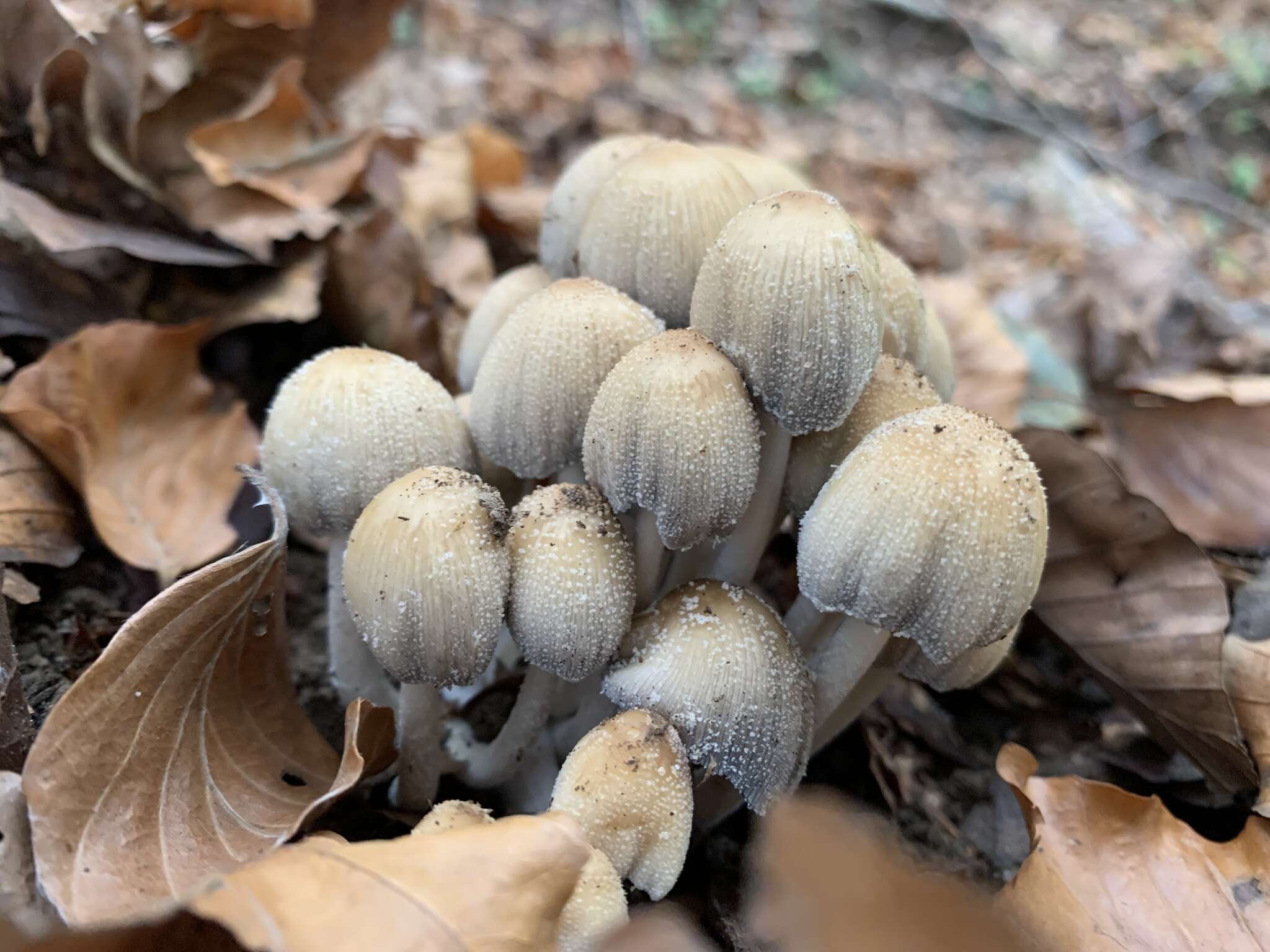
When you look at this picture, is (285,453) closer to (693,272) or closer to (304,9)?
(693,272)

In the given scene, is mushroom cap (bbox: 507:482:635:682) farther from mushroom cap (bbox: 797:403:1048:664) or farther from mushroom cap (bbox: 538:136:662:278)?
mushroom cap (bbox: 538:136:662:278)

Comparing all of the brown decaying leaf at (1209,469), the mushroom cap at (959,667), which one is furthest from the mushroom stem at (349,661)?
the brown decaying leaf at (1209,469)

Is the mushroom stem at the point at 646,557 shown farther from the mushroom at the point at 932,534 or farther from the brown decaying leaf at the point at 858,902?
the brown decaying leaf at the point at 858,902

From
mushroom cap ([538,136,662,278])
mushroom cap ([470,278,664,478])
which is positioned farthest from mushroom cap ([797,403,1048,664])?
mushroom cap ([538,136,662,278])

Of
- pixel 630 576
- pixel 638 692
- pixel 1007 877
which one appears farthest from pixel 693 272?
pixel 1007 877

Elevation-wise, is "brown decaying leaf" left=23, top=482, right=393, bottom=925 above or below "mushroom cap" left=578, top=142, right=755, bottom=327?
below

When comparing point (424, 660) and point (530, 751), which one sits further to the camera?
point (530, 751)

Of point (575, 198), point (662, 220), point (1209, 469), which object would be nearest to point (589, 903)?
point (662, 220)
